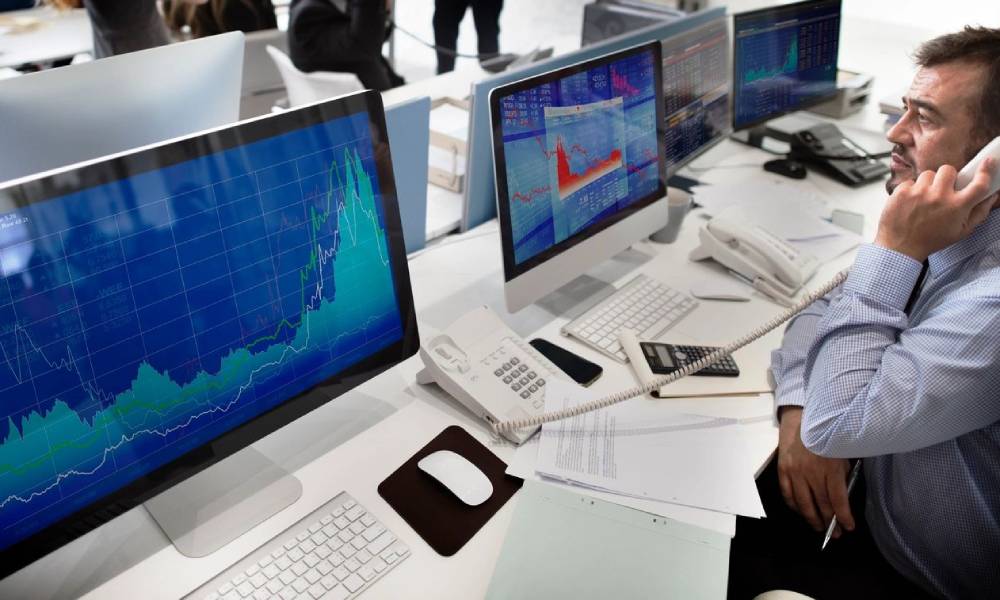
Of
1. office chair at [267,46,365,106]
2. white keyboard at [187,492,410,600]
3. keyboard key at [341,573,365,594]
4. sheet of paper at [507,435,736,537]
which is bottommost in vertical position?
sheet of paper at [507,435,736,537]

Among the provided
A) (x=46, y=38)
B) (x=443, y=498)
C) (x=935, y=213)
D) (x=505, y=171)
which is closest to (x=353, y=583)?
(x=443, y=498)

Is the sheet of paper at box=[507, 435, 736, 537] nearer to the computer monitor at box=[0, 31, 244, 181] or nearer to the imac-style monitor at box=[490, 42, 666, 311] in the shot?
the imac-style monitor at box=[490, 42, 666, 311]

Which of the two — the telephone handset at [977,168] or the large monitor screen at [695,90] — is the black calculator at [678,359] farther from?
the large monitor screen at [695,90]

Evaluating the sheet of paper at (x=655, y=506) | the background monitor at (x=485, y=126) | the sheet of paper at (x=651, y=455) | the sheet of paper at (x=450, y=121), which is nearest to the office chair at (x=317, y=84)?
the sheet of paper at (x=450, y=121)

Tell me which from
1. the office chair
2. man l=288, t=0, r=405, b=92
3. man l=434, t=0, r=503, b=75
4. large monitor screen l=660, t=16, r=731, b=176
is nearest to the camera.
Answer: large monitor screen l=660, t=16, r=731, b=176

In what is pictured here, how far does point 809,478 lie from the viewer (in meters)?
1.35

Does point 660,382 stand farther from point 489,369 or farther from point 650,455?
point 489,369

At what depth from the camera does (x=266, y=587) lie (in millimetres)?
1000

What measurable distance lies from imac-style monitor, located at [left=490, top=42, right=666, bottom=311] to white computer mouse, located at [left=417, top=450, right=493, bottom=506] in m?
0.37

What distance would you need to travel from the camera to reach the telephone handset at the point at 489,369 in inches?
51.3

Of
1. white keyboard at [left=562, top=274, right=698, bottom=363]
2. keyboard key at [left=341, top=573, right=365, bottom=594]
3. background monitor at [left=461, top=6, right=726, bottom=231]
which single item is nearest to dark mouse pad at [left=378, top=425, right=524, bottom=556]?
keyboard key at [left=341, top=573, right=365, bottom=594]

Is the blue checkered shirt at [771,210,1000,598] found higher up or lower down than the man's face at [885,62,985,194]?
lower down

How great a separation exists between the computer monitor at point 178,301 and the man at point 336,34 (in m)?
2.27

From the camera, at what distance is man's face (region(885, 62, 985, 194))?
1.39m
